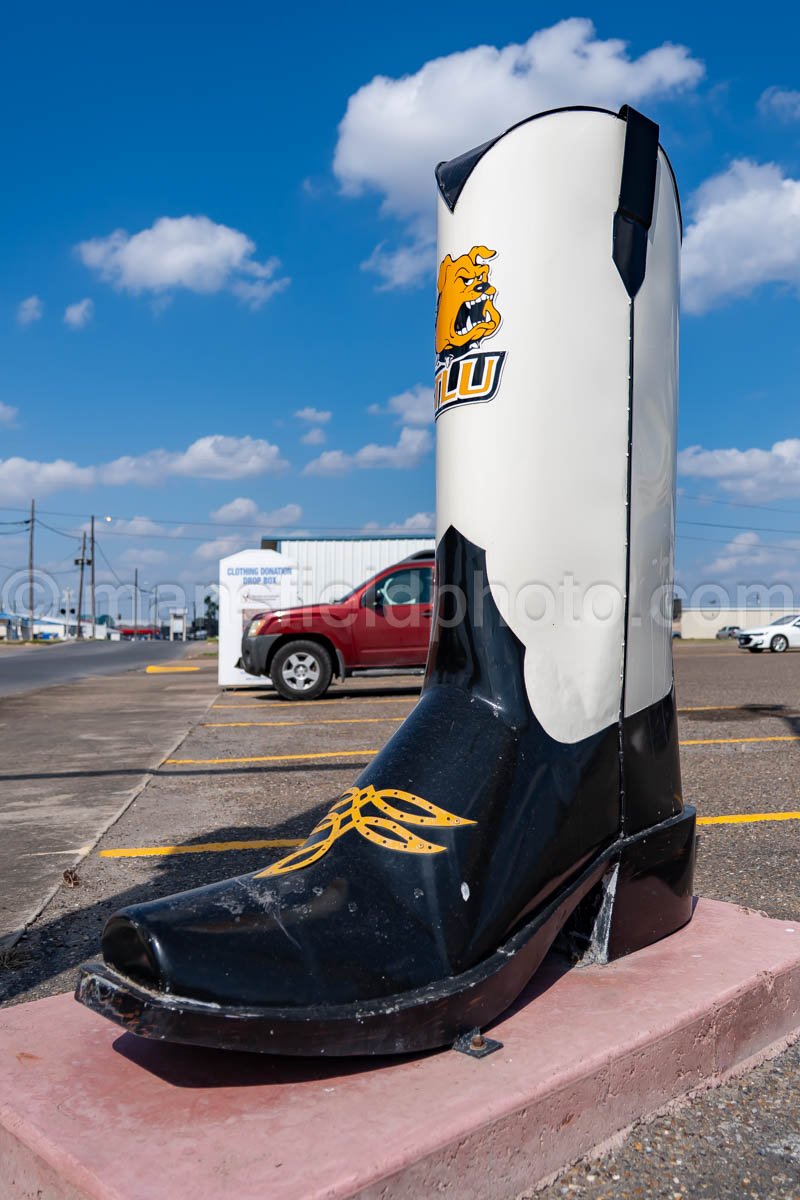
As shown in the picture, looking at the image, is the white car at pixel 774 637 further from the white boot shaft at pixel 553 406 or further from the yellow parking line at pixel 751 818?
the white boot shaft at pixel 553 406

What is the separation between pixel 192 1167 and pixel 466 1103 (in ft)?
1.27

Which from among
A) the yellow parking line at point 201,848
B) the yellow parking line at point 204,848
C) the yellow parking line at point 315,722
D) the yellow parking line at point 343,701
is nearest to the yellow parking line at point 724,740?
the yellow parking line at point 204,848

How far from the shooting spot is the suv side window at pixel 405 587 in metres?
12.0

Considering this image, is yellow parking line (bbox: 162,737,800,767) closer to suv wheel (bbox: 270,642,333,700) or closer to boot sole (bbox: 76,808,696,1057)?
boot sole (bbox: 76,808,696,1057)

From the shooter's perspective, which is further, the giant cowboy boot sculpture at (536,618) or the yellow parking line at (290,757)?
the yellow parking line at (290,757)

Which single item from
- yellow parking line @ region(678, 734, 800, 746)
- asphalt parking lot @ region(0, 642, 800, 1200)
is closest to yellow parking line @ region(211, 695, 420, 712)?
asphalt parking lot @ region(0, 642, 800, 1200)

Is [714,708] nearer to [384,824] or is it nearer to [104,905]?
[104,905]

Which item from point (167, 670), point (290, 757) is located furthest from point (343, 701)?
point (167, 670)

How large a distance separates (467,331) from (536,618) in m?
0.59

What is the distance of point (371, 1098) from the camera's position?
1389 millimetres

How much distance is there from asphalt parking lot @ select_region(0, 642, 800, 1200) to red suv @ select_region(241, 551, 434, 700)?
1.33m

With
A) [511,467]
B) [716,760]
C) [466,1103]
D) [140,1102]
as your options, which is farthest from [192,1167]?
[716,760]

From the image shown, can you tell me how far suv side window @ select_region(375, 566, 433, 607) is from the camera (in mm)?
11969

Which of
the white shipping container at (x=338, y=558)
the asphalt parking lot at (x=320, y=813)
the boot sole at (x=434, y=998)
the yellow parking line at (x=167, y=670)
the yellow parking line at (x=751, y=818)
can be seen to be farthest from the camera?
the yellow parking line at (x=167, y=670)
